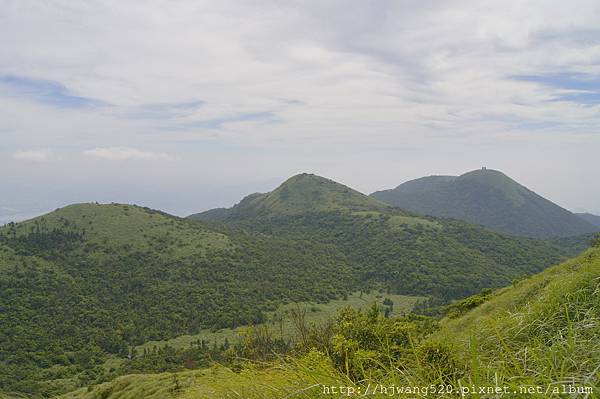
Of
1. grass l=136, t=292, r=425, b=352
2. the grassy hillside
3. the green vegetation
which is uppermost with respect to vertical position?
the grassy hillside

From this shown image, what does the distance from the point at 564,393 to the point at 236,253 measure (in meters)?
109

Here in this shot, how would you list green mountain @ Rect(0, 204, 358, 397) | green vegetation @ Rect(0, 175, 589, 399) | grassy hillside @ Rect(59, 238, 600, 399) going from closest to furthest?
grassy hillside @ Rect(59, 238, 600, 399), green vegetation @ Rect(0, 175, 589, 399), green mountain @ Rect(0, 204, 358, 397)

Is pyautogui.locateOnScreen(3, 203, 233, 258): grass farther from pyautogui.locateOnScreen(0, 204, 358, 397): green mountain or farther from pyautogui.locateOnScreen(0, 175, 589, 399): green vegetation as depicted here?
pyautogui.locateOnScreen(0, 175, 589, 399): green vegetation

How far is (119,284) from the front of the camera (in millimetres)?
86812

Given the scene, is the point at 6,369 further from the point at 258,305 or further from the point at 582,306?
the point at 582,306

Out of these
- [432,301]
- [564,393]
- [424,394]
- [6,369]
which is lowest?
[432,301]

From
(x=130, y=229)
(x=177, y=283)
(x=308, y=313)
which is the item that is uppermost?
(x=130, y=229)

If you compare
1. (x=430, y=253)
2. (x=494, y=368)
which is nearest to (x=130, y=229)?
(x=430, y=253)

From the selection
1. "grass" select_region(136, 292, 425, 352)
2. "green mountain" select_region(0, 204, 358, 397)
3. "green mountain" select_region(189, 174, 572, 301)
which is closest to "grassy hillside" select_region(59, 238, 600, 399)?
"grass" select_region(136, 292, 425, 352)

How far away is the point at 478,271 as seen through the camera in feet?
349

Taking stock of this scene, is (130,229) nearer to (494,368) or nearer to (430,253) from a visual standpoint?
(430,253)

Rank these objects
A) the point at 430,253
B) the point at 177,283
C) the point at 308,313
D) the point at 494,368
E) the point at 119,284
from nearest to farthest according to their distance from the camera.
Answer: the point at 494,368
the point at 308,313
the point at 119,284
the point at 177,283
the point at 430,253

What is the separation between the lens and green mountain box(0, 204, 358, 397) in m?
59.7

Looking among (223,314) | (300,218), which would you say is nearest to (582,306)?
(223,314)
